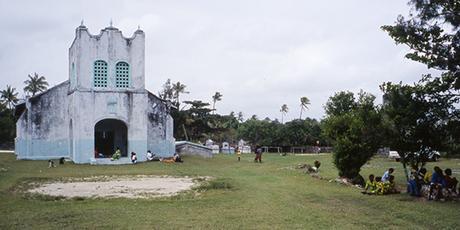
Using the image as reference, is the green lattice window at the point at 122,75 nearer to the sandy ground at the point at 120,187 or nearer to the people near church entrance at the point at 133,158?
the people near church entrance at the point at 133,158

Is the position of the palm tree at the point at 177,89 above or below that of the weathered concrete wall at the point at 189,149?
above

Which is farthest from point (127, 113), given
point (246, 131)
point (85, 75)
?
point (246, 131)

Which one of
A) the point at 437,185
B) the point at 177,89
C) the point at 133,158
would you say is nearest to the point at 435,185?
the point at 437,185

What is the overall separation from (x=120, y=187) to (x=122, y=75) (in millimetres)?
16281

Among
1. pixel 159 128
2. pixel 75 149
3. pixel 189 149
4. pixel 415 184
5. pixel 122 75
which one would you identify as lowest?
pixel 415 184

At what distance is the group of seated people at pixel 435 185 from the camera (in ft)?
45.8

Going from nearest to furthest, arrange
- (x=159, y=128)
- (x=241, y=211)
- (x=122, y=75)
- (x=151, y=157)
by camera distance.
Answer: (x=241, y=211) < (x=122, y=75) < (x=151, y=157) < (x=159, y=128)

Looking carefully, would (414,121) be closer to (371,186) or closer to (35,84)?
(371,186)

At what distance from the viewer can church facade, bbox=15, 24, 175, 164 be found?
104 feet

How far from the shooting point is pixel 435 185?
45.9 ft

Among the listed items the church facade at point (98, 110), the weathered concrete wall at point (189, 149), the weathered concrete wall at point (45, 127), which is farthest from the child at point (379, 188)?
the weathered concrete wall at point (189, 149)

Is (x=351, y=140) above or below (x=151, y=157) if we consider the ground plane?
above

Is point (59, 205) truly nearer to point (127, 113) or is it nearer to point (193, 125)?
point (127, 113)

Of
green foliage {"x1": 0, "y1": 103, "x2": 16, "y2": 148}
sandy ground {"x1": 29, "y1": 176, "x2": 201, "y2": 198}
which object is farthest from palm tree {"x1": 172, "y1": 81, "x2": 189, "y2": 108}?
sandy ground {"x1": 29, "y1": 176, "x2": 201, "y2": 198}
